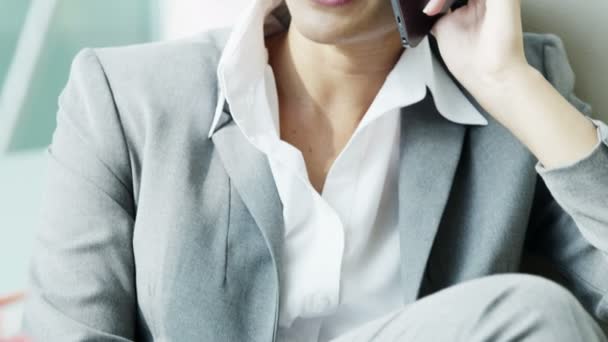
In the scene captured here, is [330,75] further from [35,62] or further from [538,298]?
[35,62]

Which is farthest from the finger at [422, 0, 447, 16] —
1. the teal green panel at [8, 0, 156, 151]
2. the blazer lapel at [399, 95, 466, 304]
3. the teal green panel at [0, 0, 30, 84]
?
the teal green panel at [0, 0, 30, 84]

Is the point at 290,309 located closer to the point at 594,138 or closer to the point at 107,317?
the point at 107,317

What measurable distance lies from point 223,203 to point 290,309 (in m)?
0.16

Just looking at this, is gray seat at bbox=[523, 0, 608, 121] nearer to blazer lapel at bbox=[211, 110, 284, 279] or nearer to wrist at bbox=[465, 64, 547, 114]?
wrist at bbox=[465, 64, 547, 114]

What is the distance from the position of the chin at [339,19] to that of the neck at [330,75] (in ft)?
0.26

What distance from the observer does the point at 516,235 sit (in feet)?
3.27

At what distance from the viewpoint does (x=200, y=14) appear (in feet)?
4.51

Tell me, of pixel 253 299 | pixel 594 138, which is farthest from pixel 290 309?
pixel 594 138

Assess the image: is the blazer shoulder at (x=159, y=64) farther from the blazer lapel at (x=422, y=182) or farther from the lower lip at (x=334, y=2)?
the blazer lapel at (x=422, y=182)

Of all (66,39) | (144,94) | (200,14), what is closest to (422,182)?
(144,94)

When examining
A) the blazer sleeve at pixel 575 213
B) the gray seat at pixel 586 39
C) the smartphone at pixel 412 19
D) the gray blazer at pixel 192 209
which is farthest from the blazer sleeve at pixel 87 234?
the gray seat at pixel 586 39

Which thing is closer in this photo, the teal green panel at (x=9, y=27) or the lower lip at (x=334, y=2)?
the lower lip at (x=334, y=2)

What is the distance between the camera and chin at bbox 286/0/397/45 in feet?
3.03

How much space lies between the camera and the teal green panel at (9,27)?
1908mm
